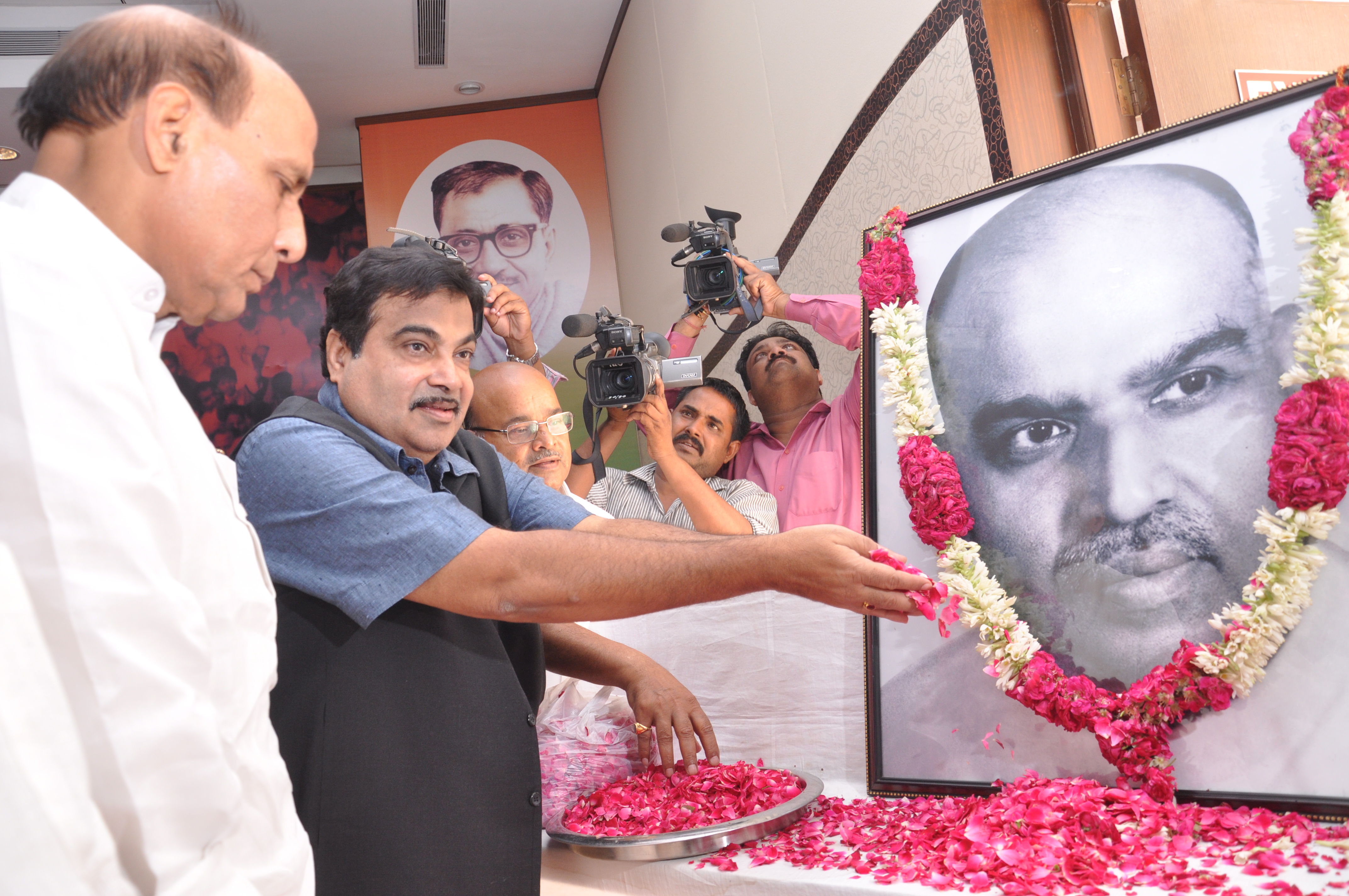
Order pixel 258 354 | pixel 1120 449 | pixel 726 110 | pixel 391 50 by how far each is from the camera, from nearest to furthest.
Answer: pixel 1120 449, pixel 726 110, pixel 391 50, pixel 258 354

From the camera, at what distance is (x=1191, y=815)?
117cm

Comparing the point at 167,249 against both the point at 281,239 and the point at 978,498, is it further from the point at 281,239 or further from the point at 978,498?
the point at 978,498

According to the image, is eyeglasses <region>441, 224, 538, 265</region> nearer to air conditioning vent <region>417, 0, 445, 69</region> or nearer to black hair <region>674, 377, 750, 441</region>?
air conditioning vent <region>417, 0, 445, 69</region>

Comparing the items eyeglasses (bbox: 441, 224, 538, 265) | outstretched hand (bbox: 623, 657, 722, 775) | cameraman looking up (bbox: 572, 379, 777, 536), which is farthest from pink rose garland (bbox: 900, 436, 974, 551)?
eyeglasses (bbox: 441, 224, 538, 265)

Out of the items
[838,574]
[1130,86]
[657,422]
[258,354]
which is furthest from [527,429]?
[258,354]

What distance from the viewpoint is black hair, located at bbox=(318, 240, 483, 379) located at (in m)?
1.47

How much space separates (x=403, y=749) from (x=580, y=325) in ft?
4.42

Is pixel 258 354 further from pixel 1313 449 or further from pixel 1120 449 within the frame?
pixel 1313 449

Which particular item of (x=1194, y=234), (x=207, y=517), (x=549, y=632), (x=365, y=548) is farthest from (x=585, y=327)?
(x=207, y=517)

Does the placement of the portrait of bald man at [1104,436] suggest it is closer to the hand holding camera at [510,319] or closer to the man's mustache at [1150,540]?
the man's mustache at [1150,540]

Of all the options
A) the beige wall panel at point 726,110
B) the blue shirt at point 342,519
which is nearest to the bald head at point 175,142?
the blue shirt at point 342,519

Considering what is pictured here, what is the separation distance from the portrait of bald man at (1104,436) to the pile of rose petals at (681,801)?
207 millimetres

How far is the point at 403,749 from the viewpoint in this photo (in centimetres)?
124

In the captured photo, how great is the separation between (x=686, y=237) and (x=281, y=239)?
6.06 feet
